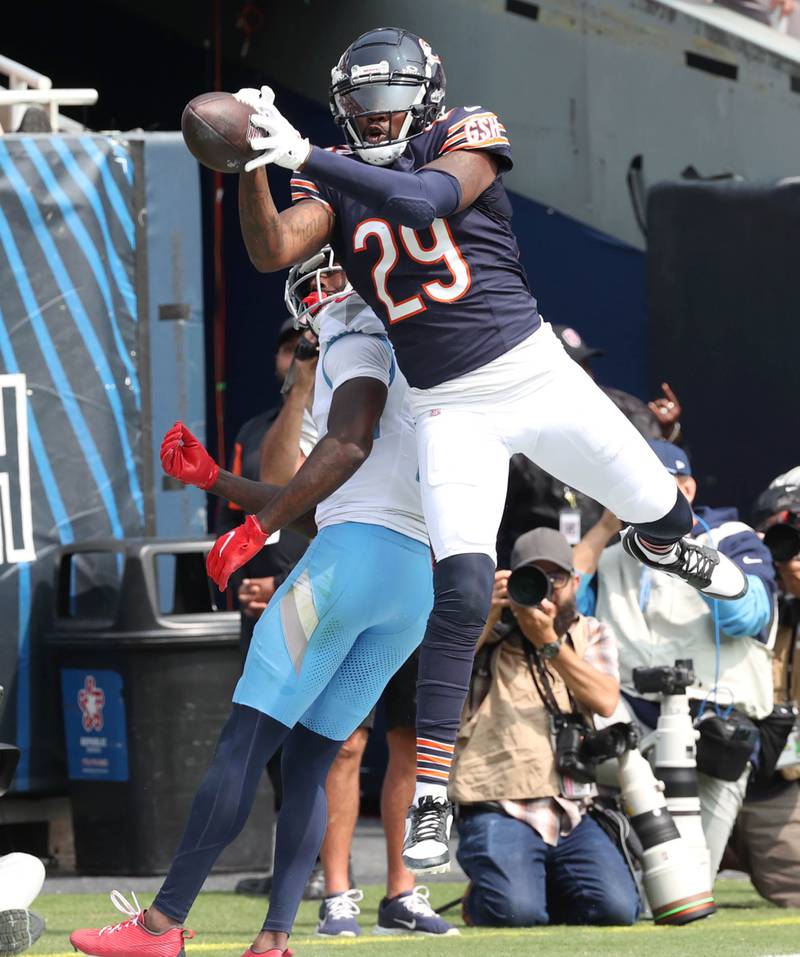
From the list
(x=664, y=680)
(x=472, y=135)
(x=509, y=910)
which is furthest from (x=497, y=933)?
(x=472, y=135)

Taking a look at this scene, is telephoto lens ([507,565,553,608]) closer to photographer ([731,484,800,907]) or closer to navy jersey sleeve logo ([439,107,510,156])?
photographer ([731,484,800,907])

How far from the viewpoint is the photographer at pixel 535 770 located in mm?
5766

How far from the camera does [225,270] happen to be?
33.1 feet

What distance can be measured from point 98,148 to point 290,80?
8.23 ft

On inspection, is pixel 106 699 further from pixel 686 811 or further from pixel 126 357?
pixel 686 811

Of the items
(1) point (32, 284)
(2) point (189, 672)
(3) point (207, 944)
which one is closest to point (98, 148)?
(1) point (32, 284)

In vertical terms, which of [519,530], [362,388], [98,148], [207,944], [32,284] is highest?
[98,148]

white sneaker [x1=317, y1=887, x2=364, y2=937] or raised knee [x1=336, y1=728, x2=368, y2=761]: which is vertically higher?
raised knee [x1=336, y1=728, x2=368, y2=761]

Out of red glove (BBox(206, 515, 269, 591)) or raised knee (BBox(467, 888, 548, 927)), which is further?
raised knee (BBox(467, 888, 548, 927))

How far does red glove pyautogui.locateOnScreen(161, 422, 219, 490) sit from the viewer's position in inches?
170

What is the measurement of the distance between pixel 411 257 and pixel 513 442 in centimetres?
46

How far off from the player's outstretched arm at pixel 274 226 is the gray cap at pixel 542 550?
1789 millimetres

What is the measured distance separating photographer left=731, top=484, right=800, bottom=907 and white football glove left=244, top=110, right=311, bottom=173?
2832 mm

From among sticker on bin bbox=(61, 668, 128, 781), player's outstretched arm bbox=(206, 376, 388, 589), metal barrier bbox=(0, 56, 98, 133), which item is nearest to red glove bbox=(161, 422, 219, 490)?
player's outstretched arm bbox=(206, 376, 388, 589)
